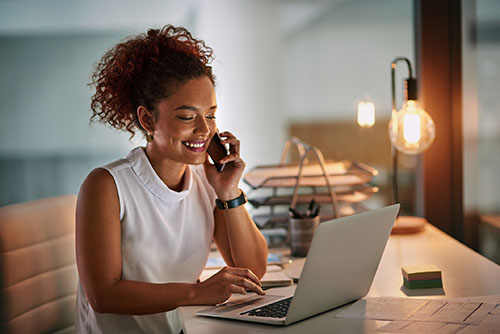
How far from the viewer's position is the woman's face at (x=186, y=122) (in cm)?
139

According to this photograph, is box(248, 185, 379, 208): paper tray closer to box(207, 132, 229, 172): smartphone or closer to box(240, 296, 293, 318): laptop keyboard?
box(207, 132, 229, 172): smartphone

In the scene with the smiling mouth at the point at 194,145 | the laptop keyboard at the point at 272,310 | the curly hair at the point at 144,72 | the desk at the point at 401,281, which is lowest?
the desk at the point at 401,281

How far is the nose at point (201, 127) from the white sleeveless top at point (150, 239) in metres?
0.15

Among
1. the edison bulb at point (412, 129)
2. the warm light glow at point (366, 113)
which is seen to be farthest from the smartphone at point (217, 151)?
the warm light glow at point (366, 113)

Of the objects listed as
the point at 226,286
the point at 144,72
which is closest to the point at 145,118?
the point at 144,72

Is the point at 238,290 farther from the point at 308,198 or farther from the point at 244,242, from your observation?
the point at 308,198

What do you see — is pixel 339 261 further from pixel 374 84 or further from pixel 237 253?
pixel 374 84

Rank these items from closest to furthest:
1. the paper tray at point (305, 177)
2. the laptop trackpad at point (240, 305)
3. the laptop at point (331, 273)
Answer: the laptop at point (331, 273) → the laptop trackpad at point (240, 305) → the paper tray at point (305, 177)

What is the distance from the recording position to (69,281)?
158cm

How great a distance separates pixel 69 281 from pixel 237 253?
0.47m

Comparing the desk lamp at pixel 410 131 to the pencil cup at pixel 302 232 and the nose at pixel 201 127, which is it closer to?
the pencil cup at pixel 302 232

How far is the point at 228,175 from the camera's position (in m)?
1.52

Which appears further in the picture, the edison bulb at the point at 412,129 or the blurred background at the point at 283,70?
the blurred background at the point at 283,70

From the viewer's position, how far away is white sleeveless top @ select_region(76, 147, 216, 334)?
1370 millimetres
